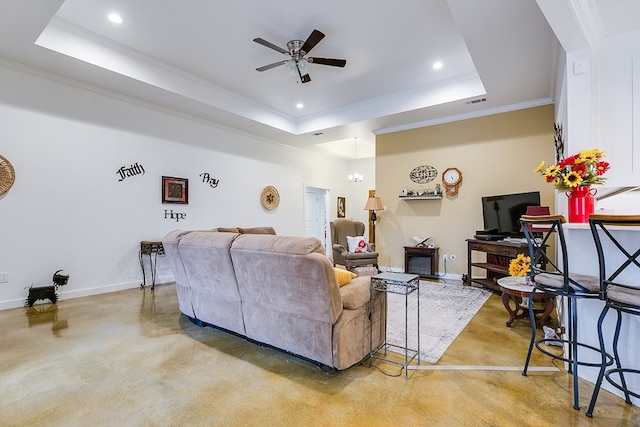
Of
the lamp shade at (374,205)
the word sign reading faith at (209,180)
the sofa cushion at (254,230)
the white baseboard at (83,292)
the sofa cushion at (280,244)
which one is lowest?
the white baseboard at (83,292)

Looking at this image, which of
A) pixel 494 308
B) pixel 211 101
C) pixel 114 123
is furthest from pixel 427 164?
pixel 114 123

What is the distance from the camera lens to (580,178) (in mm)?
2178

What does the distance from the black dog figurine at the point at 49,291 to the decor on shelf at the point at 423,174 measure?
5789 mm

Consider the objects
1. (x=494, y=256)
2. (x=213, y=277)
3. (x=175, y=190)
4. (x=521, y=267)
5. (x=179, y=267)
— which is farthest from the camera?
(x=175, y=190)

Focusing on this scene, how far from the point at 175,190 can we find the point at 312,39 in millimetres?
3501

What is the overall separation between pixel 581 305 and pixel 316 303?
1.87m

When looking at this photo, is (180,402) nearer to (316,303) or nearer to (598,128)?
(316,303)

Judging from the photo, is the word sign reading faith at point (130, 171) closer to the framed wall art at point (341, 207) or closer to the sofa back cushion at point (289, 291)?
the sofa back cushion at point (289, 291)

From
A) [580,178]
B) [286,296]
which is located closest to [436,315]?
[580,178]

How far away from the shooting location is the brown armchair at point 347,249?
223 inches

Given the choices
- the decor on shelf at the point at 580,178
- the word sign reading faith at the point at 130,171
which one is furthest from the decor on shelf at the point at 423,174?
the word sign reading faith at the point at 130,171

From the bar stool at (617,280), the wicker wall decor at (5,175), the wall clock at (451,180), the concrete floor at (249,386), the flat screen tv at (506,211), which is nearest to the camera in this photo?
the bar stool at (617,280)

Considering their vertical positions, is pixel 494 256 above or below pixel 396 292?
below

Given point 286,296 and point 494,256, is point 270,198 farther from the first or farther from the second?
point 286,296
